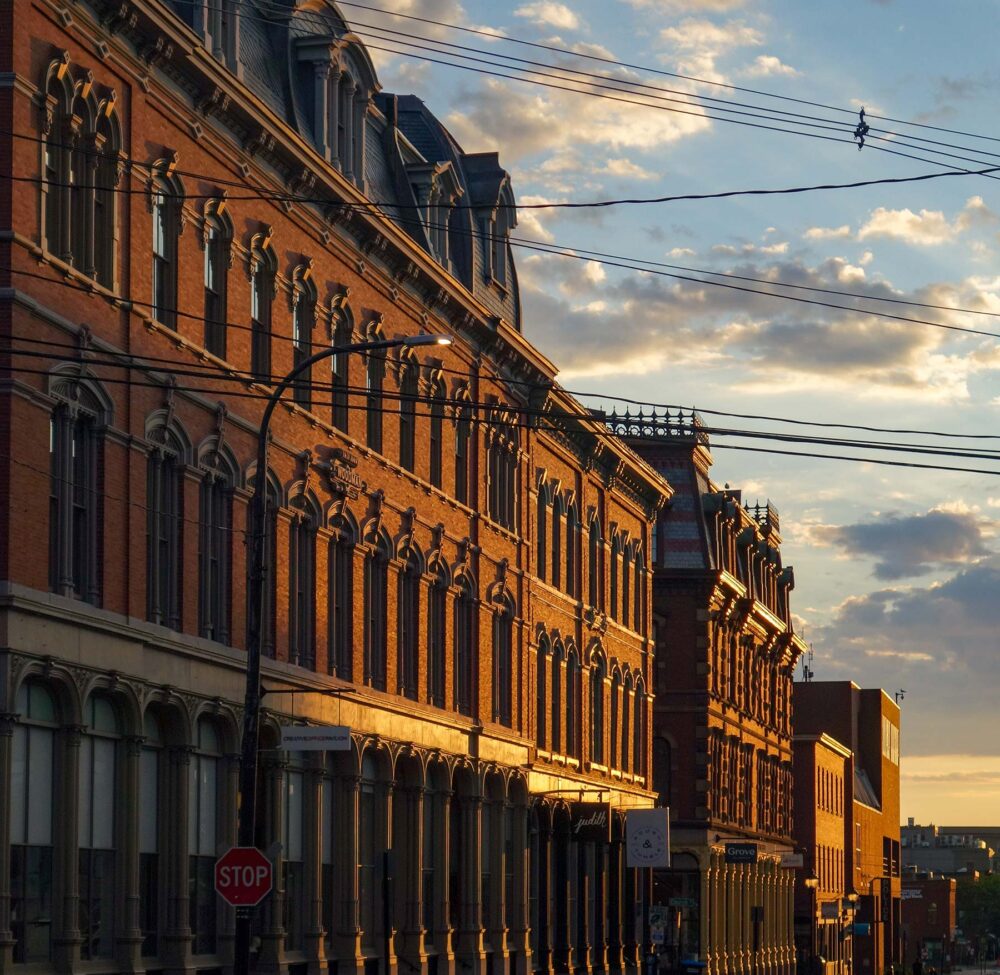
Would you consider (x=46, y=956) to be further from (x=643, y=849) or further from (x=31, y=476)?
(x=643, y=849)

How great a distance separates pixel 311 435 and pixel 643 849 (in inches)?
856

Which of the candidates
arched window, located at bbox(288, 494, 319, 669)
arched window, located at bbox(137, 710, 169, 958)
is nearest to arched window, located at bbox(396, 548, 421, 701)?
arched window, located at bbox(288, 494, 319, 669)

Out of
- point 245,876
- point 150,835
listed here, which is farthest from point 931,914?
point 245,876

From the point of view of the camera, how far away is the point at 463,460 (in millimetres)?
48125

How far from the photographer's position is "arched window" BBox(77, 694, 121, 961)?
95.5ft

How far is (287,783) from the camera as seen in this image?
36781 mm

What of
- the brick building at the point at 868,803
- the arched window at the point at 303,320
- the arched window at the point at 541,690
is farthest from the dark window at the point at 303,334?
the brick building at the point at 868,803

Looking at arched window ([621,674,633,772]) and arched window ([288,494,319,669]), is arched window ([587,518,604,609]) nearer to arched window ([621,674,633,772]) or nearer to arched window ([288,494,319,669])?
arched window ([621,674,633,772])

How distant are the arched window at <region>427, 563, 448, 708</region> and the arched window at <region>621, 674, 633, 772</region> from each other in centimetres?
1917

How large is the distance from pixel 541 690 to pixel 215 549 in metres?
21.7

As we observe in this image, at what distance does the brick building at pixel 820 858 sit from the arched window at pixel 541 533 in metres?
Result: 46.7

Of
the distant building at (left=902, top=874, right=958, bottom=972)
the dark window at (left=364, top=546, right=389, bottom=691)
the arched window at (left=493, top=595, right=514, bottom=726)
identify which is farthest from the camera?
the distant building at (left=902, top=874, right=958, bottom=972)

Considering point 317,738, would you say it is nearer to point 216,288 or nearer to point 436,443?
point 216,288

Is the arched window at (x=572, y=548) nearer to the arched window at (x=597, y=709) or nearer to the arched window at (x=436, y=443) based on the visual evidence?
the arched window at (x=597, y=709)
